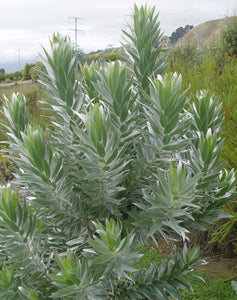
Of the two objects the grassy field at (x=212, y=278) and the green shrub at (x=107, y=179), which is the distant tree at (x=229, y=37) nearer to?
the grassy field at (x=212, y=278)

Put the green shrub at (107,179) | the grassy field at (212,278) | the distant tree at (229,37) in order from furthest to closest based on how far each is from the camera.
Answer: the distant tree at (229,37)
the grassy field at (212,278)
the green shrub at (107,179)

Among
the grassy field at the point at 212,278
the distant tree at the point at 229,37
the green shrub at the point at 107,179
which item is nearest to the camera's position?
the green shrub at the point at 107,179

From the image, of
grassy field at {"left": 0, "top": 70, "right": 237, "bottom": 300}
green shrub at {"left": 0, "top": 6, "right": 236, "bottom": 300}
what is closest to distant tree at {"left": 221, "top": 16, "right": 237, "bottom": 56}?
grassy field at {"left": 0, "top": 70, "right": 237, "bottom": 300}

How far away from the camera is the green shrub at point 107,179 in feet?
3.33

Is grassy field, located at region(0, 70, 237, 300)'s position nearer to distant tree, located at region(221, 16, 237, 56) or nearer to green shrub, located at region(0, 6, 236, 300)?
green shrub, located at region(0, 6, 236, 300)

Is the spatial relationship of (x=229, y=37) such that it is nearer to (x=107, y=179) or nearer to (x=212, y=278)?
(x=212, y=278)

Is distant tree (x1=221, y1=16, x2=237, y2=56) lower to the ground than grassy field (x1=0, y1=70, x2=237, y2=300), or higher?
higher

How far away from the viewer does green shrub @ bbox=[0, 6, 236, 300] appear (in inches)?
39.9

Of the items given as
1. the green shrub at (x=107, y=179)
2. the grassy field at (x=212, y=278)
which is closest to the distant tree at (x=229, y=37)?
the grassy field at (x=212, y=278)

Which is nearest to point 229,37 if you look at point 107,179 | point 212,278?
point 212,278

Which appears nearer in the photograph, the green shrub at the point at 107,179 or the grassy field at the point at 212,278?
the green shrub at the point at 107,179

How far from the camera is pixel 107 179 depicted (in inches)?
42.9

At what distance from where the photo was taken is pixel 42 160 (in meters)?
1.05

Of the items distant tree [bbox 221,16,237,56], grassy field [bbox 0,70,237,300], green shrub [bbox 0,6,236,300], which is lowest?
grassy field [bbox 0,70,237,300]
